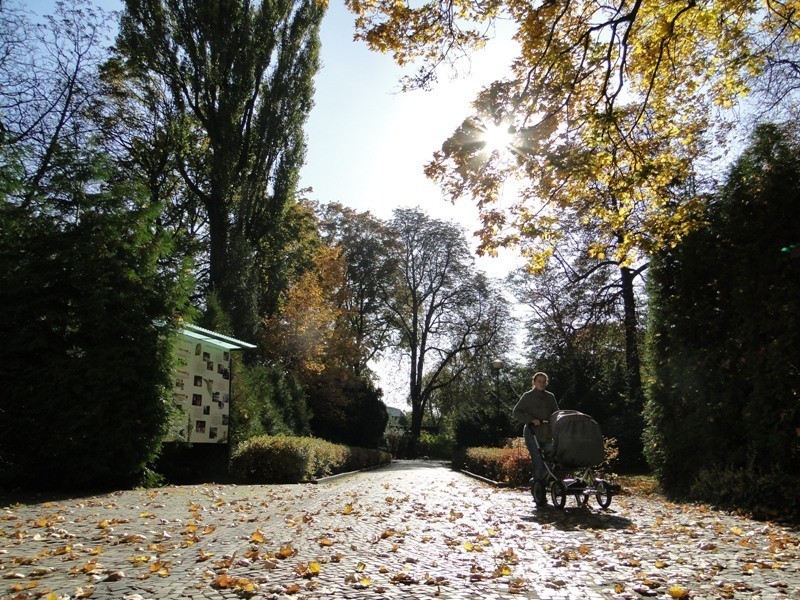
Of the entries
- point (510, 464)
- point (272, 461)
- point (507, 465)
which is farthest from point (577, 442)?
point (272, 461)

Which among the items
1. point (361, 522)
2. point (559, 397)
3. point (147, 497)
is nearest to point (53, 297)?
point (147, 497)

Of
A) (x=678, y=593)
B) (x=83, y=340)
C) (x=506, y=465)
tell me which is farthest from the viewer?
(x=506, y=465)

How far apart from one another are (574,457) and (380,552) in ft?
14.0

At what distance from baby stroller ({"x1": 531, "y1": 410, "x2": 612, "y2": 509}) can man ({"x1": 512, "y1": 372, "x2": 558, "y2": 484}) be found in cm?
13

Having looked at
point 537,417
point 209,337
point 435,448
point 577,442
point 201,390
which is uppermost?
point 209,337

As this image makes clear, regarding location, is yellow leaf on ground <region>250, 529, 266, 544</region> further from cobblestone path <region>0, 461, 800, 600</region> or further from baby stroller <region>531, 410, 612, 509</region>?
baby stroller <region>531, 410, 612, 509</region>

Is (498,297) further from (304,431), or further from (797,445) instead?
(797,445)

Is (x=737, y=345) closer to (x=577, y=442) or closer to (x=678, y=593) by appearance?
(x=577, y=442)

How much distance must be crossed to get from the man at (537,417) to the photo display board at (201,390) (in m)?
7.01

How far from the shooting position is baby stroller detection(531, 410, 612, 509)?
8641mm

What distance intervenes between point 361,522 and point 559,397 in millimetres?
15147

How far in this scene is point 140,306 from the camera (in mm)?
11242

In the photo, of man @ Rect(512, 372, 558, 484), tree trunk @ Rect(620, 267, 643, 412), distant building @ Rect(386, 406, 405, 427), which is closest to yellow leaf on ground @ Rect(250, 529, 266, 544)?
man @ Rect(512, 372, 558, 484)

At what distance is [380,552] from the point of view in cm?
541
